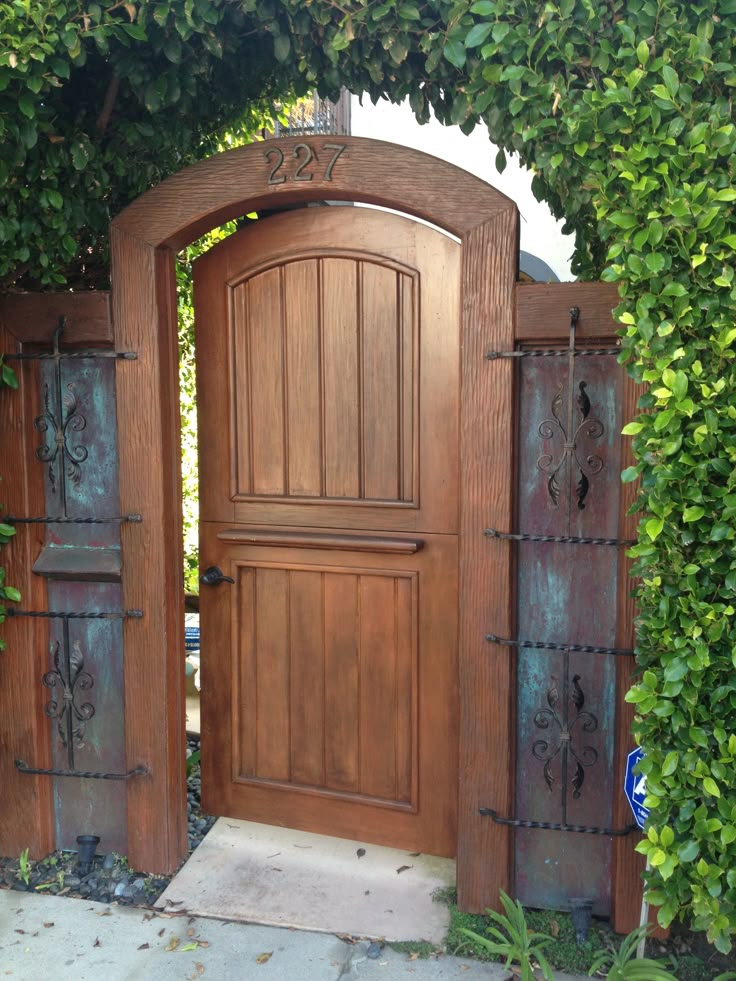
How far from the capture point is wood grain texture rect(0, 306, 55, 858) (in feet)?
11.2

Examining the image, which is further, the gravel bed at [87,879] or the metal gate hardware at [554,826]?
the gravel bed at [87,879]

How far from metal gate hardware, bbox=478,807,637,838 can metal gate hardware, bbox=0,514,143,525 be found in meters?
1.59

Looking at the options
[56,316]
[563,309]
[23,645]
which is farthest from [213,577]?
[563,309]

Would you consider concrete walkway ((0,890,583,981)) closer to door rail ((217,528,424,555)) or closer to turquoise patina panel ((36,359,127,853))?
turquoise patina panel ((36,359,127,853))

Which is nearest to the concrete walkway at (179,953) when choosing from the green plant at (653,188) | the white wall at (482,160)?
the green plant at (653,188)

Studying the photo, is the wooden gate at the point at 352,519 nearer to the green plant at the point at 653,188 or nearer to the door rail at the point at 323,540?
the door rail at the point at 323,540

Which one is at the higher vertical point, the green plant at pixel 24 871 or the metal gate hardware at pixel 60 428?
the metal gate hardware at pixel 60 428

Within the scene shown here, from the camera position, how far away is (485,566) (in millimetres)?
3029

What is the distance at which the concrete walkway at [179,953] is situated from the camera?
113 inches

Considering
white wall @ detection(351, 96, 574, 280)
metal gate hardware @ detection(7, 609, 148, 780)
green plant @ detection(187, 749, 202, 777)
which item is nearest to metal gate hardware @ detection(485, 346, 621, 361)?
metal gate hardware @ detection(7, 609, 148, 780)

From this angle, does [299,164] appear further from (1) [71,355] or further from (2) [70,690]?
(2) [70,690]

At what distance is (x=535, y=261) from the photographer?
5.62 meters

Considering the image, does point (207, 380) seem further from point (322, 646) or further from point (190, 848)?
point (190, 848)

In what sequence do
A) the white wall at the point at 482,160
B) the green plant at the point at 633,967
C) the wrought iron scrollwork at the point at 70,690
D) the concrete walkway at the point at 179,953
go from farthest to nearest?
the white wall at the point at 482,160, the wrought iron scrollwork at the point at 70,690, the concrete walkway at the point at 179,953, the green plant at the point at 633,967
